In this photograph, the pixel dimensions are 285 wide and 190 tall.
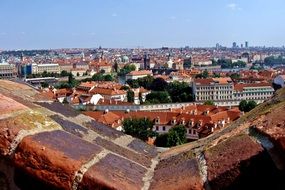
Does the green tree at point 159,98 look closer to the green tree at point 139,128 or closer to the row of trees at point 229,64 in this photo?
the green tree at point 139,128

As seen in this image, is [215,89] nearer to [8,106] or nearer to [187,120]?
Answer: [187,120]

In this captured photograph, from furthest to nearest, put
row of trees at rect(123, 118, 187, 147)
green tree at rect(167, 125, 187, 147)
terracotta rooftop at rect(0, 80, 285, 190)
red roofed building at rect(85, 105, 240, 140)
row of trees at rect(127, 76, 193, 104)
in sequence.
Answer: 1. row of trees at rect(127, 76, 193, 104)
2. red roofed building at rect(85, 105, 240, 140)
3. row of trees at rect(123, 118, 187, 147)
4. green tree at rect(167, 125, 187, 147)
5. terracotta rooftop at rect(0, 80, 285, 190)

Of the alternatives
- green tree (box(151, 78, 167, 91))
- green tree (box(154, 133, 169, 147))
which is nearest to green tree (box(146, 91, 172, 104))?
green tree (box(151, 78, 167, 91))

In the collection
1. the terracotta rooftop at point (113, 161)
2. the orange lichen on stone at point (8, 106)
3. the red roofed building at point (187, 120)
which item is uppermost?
the orange lichen on stone at point (8, 106)

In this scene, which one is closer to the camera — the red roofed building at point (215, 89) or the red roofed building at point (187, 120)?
the red roofed building at point (187, 120)

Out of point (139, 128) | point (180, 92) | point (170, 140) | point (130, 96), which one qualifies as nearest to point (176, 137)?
point (170, 140)

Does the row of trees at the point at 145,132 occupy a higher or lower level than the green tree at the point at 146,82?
higher

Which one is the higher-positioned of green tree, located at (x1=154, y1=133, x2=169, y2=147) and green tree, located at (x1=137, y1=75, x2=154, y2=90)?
green tree, located at (x1=154, y1=133, x2=169, y2=147)

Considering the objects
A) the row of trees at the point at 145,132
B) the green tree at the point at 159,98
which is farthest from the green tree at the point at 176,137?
the green tree at the point at 159,98

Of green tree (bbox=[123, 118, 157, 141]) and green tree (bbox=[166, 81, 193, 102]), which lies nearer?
green tree (bbox=[123, 118, 157, 141])

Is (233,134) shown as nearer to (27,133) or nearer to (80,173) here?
(80,173)

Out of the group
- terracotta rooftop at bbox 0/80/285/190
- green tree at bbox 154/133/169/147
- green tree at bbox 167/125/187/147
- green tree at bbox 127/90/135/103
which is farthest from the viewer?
green tree at bbox 127/90/135/103

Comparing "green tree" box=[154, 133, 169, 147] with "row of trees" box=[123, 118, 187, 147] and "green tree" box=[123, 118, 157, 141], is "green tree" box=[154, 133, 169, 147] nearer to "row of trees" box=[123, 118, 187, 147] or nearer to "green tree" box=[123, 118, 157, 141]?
"row of trees" box=[123, 118, 187, 147]
